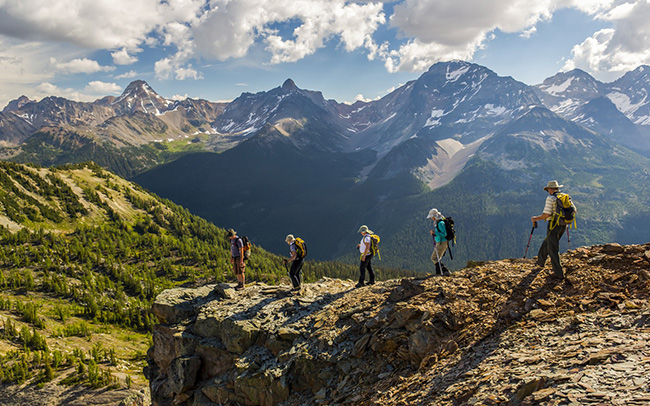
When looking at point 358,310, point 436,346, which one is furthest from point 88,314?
point 436,346

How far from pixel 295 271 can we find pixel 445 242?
37.1ft

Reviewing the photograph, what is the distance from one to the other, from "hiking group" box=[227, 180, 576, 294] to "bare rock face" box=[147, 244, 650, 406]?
3.60ft

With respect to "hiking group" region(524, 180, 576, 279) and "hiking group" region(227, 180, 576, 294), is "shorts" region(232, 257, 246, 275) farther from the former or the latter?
"hiking group" region(524, 180, 576, 279)

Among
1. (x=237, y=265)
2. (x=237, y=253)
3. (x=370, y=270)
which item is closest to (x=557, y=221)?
(x=370, y=270)

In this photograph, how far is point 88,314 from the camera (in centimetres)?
7262

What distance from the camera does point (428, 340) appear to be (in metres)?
15.1

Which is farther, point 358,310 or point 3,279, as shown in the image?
point 3,279

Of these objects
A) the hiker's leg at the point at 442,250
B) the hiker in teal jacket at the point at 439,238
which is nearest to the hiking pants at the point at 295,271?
the hiker in teal jacket at the point at 439,238

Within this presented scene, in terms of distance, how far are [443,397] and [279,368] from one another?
10655mm

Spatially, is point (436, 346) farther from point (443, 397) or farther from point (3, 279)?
point (3, 279)

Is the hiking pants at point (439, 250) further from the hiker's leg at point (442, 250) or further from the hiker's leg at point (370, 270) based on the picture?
the hiker's leg at point (370, 270)

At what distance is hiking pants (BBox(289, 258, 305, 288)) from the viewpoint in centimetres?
2575

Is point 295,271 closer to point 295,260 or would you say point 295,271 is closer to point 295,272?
point 295,272

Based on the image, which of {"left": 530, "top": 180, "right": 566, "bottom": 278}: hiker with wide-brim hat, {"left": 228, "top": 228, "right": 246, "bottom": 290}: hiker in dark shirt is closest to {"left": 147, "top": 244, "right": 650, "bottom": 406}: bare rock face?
{"left": 530, "top": 180, "right": 566, "bottom": 278}: hiker with wide-brim hat
